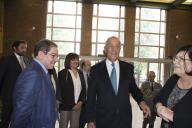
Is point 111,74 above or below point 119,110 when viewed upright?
above

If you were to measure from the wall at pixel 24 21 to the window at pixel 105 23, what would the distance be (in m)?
3.14

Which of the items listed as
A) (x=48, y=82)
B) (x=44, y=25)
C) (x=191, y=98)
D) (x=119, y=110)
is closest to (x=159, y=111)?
(x=191, y=98)

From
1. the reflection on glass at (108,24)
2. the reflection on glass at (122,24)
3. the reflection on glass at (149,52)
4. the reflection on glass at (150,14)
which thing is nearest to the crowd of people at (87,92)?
the reflection on glass at (108,24)

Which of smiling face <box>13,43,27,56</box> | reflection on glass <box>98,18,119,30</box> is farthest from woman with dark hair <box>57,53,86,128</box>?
reflection on glass <box>98,18,119,30</box>

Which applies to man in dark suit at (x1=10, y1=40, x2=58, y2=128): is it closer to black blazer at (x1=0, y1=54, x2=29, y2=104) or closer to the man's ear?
the man's ear

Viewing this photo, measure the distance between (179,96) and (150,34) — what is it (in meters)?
19.9

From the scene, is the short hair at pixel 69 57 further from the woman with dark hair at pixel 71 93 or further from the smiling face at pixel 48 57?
the smiling face at pixel 48 57

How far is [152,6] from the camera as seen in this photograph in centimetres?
2175

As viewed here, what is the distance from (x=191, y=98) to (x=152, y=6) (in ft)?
64.7

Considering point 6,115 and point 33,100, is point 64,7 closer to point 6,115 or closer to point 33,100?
point 6,115

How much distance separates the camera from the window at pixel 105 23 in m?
21.5

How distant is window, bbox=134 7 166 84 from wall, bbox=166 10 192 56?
1.27 ft

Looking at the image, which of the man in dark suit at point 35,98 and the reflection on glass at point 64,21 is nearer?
the man in dark suit at point 35,98

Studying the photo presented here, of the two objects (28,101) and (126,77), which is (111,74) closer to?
(126,77)
